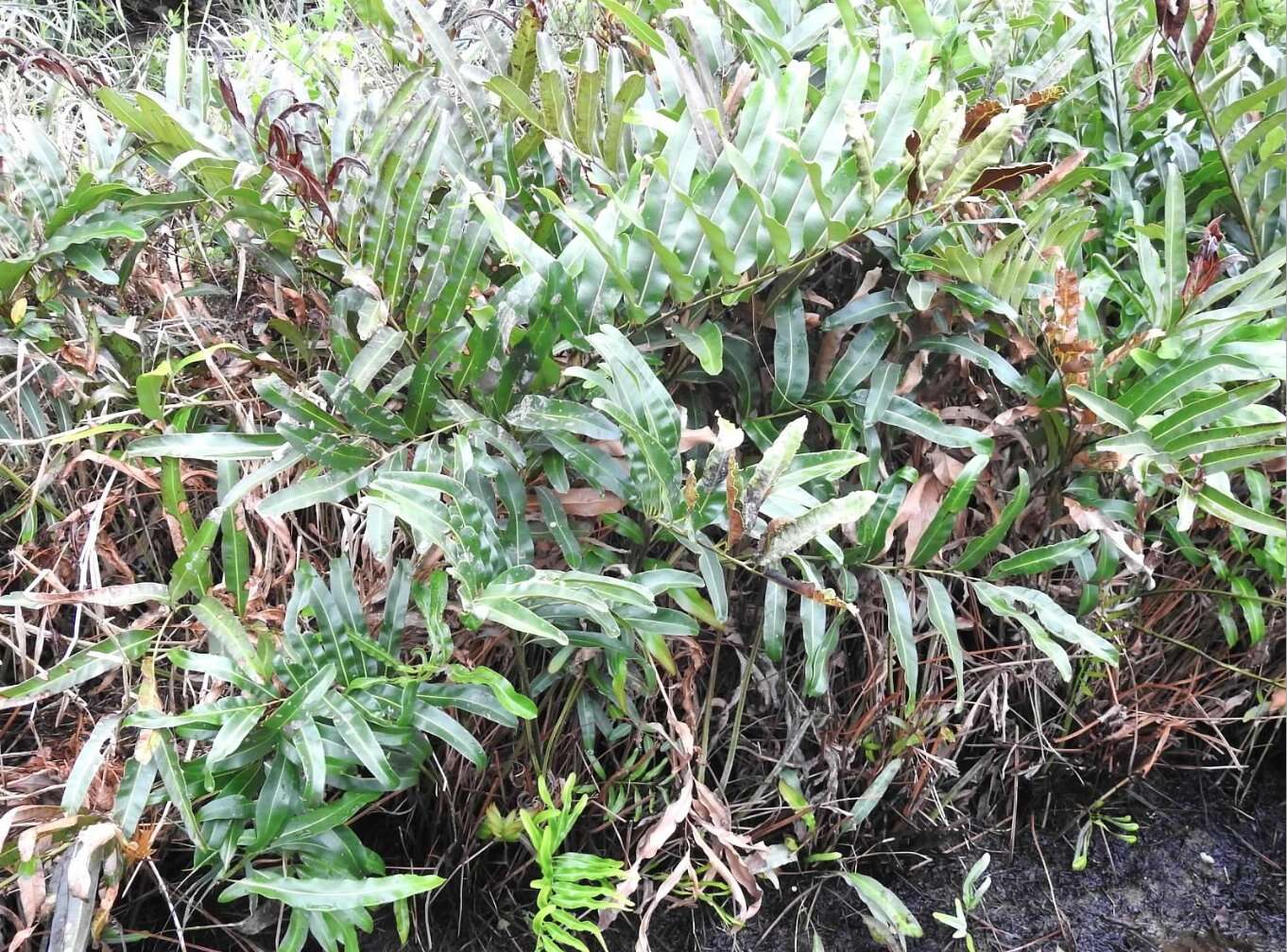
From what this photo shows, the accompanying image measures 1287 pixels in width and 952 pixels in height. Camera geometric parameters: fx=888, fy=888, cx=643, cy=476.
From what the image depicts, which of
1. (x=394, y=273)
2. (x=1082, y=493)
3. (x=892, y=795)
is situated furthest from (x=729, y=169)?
(x=892, y=795)

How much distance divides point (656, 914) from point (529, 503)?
60 cm

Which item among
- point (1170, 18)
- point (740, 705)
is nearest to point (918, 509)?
point (740, 705)

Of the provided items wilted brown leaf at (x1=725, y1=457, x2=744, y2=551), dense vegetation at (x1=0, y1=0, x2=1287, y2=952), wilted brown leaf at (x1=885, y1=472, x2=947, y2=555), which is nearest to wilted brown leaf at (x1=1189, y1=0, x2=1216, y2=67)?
dense vegetation at (x1=0, y1=0, x2=1287, y2=952)

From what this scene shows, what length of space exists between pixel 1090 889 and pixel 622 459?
992 millimetres

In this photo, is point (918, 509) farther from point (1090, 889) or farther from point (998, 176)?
point (1090, 889)

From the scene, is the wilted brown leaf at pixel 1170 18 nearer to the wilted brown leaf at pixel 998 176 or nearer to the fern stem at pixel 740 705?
the wilted brown leaf at pixel 998 176

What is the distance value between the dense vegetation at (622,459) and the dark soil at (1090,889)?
59mm

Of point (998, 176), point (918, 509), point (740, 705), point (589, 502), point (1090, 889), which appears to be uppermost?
point (998, 176)

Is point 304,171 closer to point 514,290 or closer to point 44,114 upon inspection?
point 514,290

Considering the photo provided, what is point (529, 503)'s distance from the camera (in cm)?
106

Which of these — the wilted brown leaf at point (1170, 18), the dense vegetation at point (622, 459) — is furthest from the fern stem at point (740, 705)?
the wilted brown leaf at point (1170, 18)

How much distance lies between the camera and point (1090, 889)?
52.2 inches

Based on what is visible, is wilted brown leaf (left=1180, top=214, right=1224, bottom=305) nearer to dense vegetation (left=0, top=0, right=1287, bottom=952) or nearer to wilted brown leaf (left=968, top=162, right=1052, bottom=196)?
dense vegetation (left=0, top=0, right=1287, bottom=952)

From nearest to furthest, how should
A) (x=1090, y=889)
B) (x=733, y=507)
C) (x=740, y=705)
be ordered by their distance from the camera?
(x=733, y=507), (x=740, y=705), (x=1090, y=889)
